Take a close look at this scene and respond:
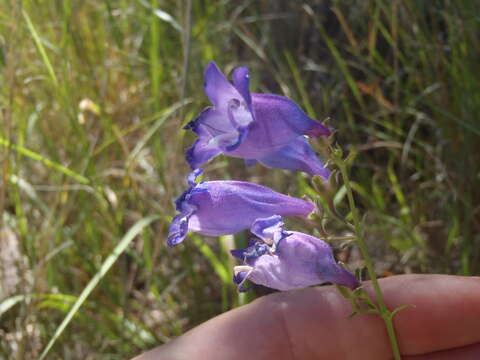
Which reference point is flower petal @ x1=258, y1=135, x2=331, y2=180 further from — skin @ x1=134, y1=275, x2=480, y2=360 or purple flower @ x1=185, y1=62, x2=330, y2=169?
skin @ x1=134, y1=275, x2=480, y2=360

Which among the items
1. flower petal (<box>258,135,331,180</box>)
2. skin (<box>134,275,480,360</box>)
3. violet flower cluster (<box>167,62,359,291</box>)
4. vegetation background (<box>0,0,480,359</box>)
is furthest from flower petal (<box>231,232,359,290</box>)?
vegetation background (<box>0,0,480,359</box>)

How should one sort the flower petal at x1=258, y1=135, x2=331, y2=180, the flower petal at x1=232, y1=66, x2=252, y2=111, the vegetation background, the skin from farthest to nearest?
1. the vegetation background
2. the skin
3. the flower petal at x1=258, y1=135, x2=331, y2=180
4. the flower petal at x1=232, y1=66, x2=252, y2=111

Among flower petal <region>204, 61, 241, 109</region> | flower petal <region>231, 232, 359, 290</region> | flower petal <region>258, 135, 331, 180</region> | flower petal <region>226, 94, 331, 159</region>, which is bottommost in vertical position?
flower petal <region>231, 232, 359, 290</region>

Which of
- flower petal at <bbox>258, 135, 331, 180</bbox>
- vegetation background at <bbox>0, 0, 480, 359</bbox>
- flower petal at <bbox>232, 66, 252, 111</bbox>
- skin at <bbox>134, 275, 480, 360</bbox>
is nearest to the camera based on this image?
flower petal at <bbox>232, 66, 252, 111</bbox>

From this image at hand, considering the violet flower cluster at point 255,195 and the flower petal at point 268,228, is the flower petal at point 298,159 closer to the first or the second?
the violet flower cluster at point 255,195

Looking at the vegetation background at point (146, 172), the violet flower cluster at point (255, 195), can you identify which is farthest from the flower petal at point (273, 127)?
the vegetation background at point (146, 172)

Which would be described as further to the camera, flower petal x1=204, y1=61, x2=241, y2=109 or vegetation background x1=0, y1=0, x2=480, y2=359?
vegetation background x1=0, y1=0, x2=480, y2=359

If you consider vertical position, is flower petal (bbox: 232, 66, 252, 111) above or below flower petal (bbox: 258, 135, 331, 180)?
above

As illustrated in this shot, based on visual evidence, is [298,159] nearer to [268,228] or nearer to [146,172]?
[268,228]

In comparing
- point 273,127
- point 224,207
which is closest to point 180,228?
point 224,207
